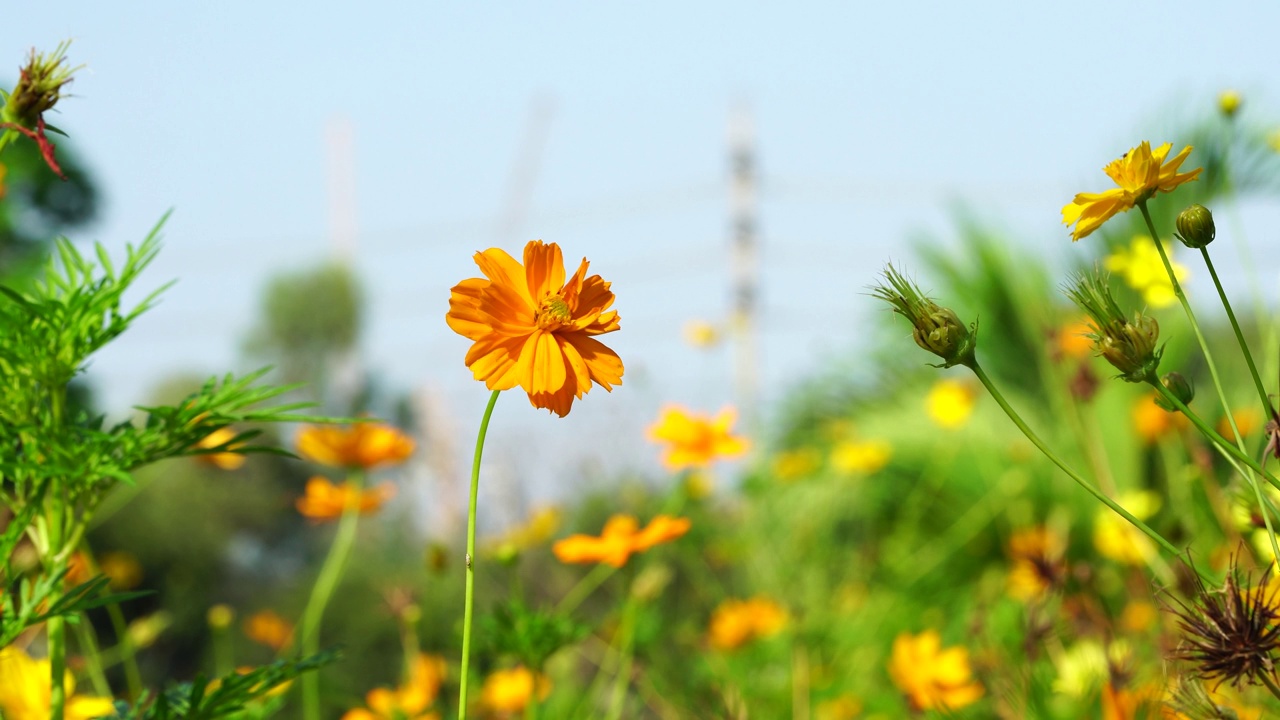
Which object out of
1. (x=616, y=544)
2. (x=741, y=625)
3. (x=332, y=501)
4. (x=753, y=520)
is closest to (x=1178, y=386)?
(x=616, y=544)

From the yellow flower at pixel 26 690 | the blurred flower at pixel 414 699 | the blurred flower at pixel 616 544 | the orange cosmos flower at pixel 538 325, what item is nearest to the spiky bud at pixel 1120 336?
the orange cosmos flower at pixel 538 325

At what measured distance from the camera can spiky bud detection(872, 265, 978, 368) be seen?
1.68 feet

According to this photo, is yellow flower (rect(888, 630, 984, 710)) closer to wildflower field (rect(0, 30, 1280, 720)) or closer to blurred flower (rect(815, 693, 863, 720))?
wildflower field (rect(0, 30, 1280, 720))

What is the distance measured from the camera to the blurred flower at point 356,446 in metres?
1.23

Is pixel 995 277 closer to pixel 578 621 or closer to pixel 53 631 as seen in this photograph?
pixel 578 621

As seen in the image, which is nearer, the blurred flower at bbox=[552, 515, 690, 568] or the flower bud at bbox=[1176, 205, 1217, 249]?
the flower bud at bbox=[1176, 205, 1217, 249]

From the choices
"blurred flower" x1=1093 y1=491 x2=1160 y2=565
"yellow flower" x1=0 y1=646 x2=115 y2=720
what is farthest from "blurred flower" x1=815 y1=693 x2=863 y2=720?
"yellow flower" x1=0 y1=646 x2=115 y2=720

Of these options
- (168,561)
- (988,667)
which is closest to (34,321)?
(988,667)

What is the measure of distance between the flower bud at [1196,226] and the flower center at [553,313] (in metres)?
0.28

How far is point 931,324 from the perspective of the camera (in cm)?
52

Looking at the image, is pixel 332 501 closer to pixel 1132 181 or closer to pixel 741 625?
pixel 741 625

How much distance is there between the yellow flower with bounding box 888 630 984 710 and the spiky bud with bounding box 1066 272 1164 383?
2.59 ft

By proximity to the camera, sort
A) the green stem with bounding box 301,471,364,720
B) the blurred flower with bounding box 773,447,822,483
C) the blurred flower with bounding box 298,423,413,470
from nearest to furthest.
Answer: the green stem with bounding box 301,471,364,720, the blurred flower with bounding box 298,423,413,470, the blurred flower with bounding box 773,447,822,483

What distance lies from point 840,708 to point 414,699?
82 cm
